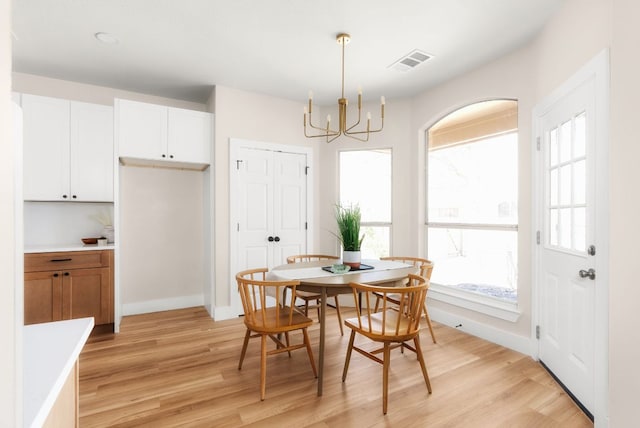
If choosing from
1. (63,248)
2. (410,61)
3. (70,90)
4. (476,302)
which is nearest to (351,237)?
(476,302)

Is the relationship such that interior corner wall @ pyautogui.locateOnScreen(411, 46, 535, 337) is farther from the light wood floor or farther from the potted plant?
the potted plant

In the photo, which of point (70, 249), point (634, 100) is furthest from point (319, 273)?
point (70, 249)

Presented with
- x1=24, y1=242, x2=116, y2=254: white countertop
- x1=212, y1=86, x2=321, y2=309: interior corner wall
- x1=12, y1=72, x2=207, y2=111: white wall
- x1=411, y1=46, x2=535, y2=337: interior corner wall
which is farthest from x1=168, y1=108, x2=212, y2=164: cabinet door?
x1=411, y1=46, x2=535, y2=337: interior corner wall

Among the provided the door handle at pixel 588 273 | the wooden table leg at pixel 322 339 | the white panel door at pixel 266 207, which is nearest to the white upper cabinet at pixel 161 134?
the white panel door at pixel 266 207

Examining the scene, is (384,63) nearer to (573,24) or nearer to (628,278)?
(573,24)

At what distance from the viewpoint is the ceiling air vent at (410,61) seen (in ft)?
10.2

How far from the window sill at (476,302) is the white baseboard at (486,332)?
0.44 feet

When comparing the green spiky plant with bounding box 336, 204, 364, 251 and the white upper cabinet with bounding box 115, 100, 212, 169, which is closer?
the green spiky plant with bounding box 336, 204, 364, 251

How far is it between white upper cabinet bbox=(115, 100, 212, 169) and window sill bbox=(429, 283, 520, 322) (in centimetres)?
325

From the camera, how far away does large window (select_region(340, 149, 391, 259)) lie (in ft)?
14.4

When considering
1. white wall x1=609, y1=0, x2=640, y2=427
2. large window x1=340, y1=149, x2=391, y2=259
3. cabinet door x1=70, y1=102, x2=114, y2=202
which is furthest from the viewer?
large window x1=340, y1=149, x2=391, y2=259

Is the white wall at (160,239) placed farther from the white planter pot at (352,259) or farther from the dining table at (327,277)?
the white planter pot at (352,259)

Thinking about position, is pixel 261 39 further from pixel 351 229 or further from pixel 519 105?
pixel 519 105

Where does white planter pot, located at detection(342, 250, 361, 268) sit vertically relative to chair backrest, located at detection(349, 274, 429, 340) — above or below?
above
